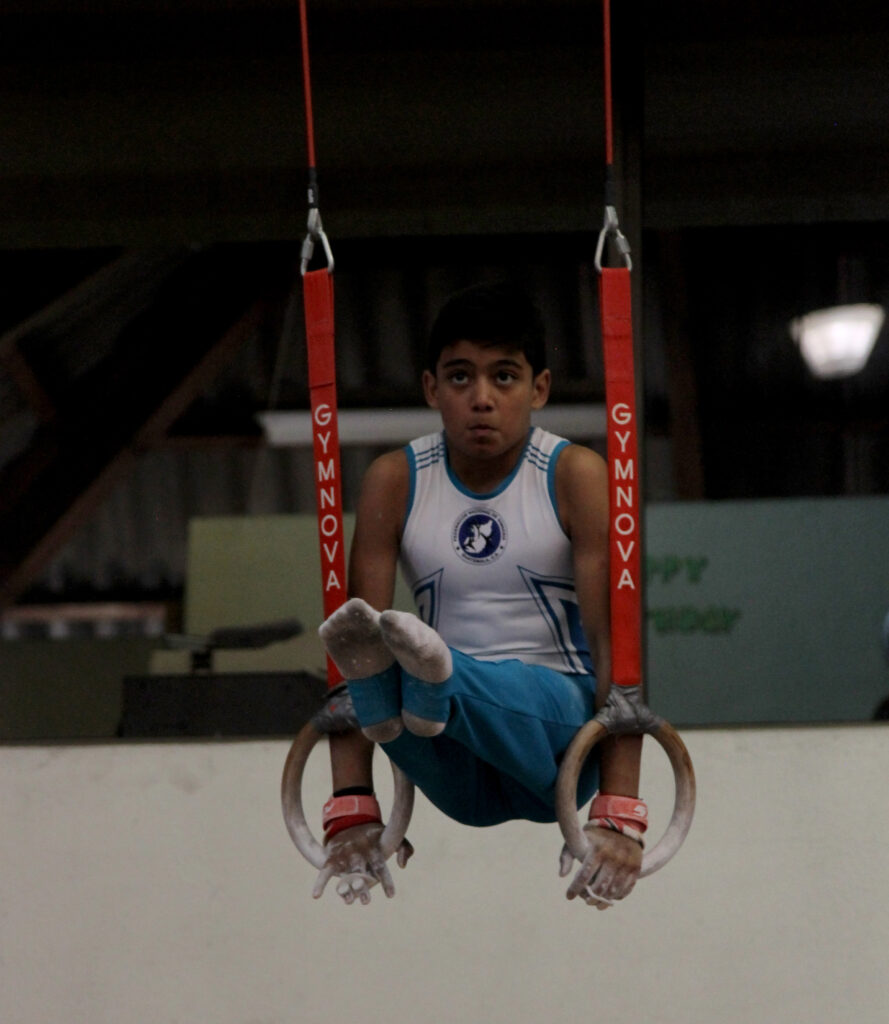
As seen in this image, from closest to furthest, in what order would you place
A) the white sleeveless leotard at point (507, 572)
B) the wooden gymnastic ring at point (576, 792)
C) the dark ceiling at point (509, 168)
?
the wooden gymnastic ring at point (576, 792) → the white sleeveless leotard at point (507, 572) → the dark ceiling at point (509, 168)

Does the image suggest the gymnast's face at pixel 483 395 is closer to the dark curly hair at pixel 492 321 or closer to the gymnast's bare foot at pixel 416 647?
the dark curly hair at pixel 492 321

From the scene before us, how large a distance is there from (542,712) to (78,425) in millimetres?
2795

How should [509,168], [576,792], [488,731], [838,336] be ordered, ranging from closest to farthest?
[488,731]
[576,792]
[509,168]
[838,336]

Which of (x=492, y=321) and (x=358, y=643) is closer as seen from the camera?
(x=358, y=643)

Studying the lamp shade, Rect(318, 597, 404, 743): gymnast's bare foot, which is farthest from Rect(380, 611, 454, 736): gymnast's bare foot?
the lamp shade

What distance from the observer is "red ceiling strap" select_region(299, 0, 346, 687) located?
2.18m

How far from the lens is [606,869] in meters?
2.10

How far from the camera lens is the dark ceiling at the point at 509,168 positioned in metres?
4.08

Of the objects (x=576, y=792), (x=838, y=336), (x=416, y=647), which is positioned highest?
(x=838, y=336)

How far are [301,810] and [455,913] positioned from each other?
1.81 m

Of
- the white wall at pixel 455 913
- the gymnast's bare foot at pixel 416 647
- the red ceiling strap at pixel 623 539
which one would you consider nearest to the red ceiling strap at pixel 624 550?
the red ceiling strap at pixel 623 539

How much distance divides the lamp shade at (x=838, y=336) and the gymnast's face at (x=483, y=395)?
7.88 ft

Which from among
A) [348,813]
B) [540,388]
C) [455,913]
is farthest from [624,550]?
[455,913]

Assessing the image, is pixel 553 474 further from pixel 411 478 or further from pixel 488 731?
pixel 488 731
